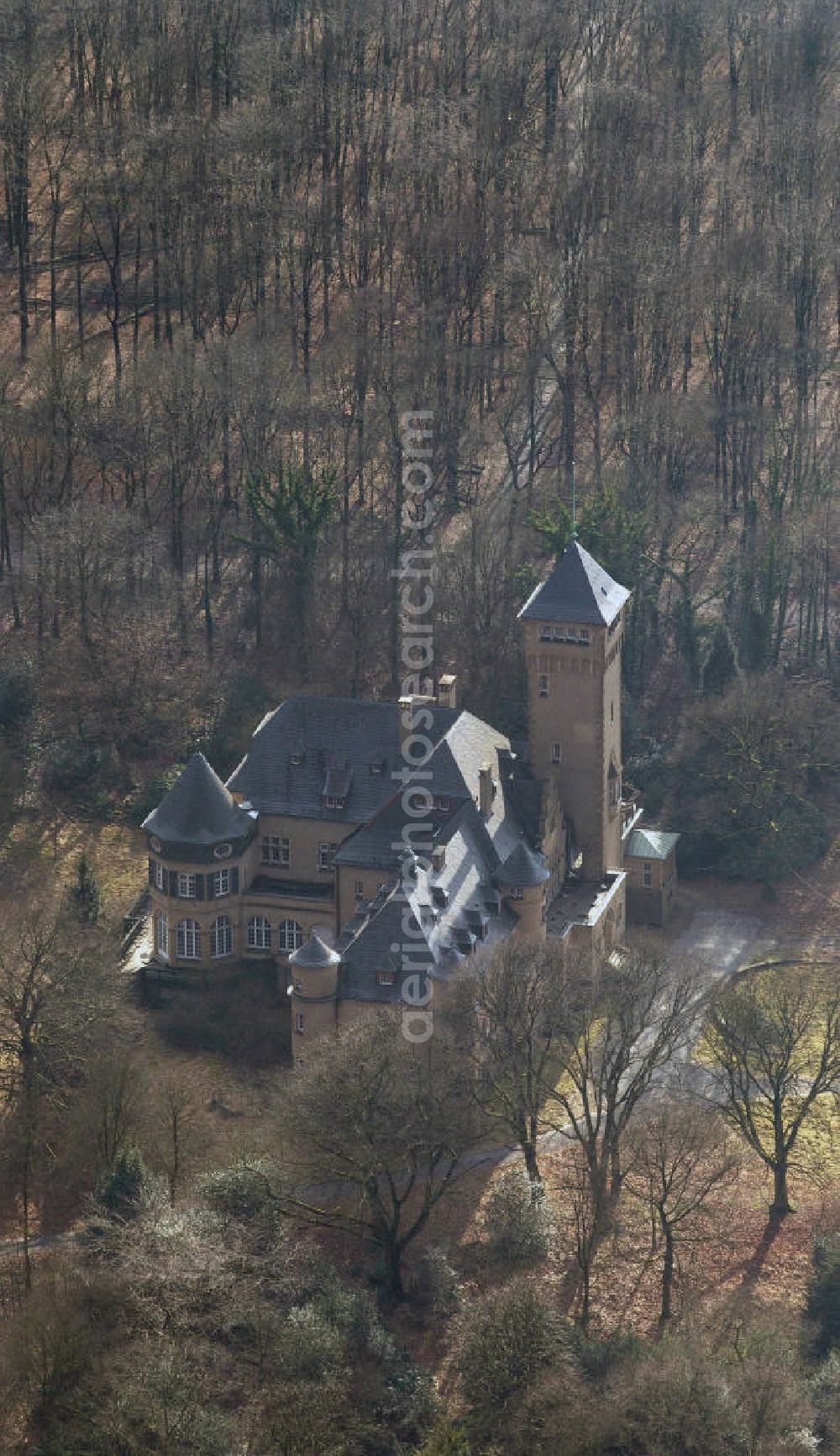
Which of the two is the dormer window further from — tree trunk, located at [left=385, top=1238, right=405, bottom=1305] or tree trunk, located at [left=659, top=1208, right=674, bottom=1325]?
tree trunk, located at [left=659, top=1208, right=674, bottom=1325]

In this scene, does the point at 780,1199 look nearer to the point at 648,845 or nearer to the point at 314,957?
the point at 314,957

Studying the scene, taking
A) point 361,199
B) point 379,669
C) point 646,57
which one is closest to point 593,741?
point 379,669

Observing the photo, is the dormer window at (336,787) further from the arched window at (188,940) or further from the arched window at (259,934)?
the arched window at (188,940)

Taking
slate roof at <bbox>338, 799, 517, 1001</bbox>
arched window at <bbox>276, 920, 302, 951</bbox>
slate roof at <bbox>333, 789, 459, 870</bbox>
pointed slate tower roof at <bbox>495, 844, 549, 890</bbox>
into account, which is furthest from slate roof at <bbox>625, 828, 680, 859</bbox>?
arched window at <bbox>276, 920, 302, 951</bbox>

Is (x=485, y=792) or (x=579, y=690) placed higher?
(x=579, y=690)

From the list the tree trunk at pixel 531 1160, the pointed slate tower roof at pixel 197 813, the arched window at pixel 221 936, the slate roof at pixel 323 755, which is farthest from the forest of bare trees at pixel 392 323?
the tree trunk at pixel 531 1160

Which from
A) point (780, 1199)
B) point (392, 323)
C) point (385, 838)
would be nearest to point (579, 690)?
point (385, 838)
